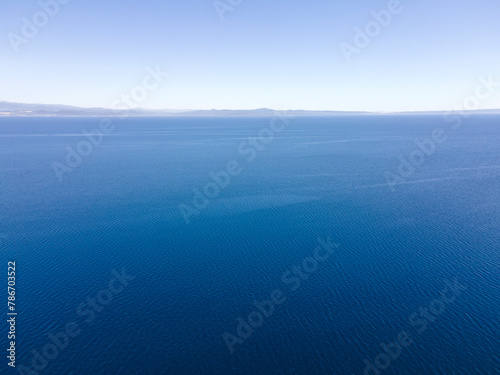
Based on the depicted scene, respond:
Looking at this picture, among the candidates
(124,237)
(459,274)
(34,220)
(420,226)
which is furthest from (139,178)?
(459,274)

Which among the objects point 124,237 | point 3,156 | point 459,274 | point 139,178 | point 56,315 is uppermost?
point 3,156

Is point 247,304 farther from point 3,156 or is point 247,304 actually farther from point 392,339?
point 3,156

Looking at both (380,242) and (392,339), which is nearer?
(392,339)

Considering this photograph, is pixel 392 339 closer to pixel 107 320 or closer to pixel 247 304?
pixel 247 304

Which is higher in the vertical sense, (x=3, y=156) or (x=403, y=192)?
(x=3, y=156)

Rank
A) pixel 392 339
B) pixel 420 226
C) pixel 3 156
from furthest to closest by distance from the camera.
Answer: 1. pixel 3 156
2. pixel 420 226
3. pixel 392 339

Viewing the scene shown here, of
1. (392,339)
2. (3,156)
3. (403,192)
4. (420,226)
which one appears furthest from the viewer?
(3,156)
